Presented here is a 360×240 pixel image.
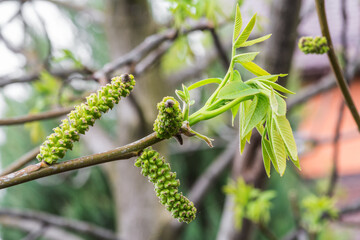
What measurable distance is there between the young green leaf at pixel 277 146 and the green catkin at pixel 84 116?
0.13 m

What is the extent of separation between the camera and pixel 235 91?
0.97 ft

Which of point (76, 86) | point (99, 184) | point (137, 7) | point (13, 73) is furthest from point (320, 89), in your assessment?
point (99, 184)

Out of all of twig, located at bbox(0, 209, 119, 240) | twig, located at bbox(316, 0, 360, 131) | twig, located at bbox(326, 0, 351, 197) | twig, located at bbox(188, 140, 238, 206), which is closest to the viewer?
twig, located at bbox(316, 0, 360, 131)

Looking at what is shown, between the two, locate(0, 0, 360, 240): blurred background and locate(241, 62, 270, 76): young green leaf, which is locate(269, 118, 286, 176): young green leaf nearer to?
locate(241, 62, 270, 76): young green leaf

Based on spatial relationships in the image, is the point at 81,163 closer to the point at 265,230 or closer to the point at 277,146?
the point at 277,146

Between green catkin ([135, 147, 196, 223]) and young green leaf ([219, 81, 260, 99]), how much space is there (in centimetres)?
8

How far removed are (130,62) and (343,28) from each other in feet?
1.82

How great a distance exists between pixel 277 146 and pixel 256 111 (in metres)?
0.04

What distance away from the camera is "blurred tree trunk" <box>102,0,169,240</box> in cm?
156

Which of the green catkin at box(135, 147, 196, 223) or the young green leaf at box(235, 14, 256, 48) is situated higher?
the young green leaf at box(235, 14, 256, 48)

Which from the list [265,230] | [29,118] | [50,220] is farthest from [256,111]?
[50,220]

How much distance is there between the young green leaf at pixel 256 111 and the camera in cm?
31

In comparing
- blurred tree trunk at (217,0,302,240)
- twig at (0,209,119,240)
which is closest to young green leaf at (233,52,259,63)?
blurred tree trunk at (217,0,302,240)

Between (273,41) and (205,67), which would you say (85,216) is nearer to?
(205,67)
